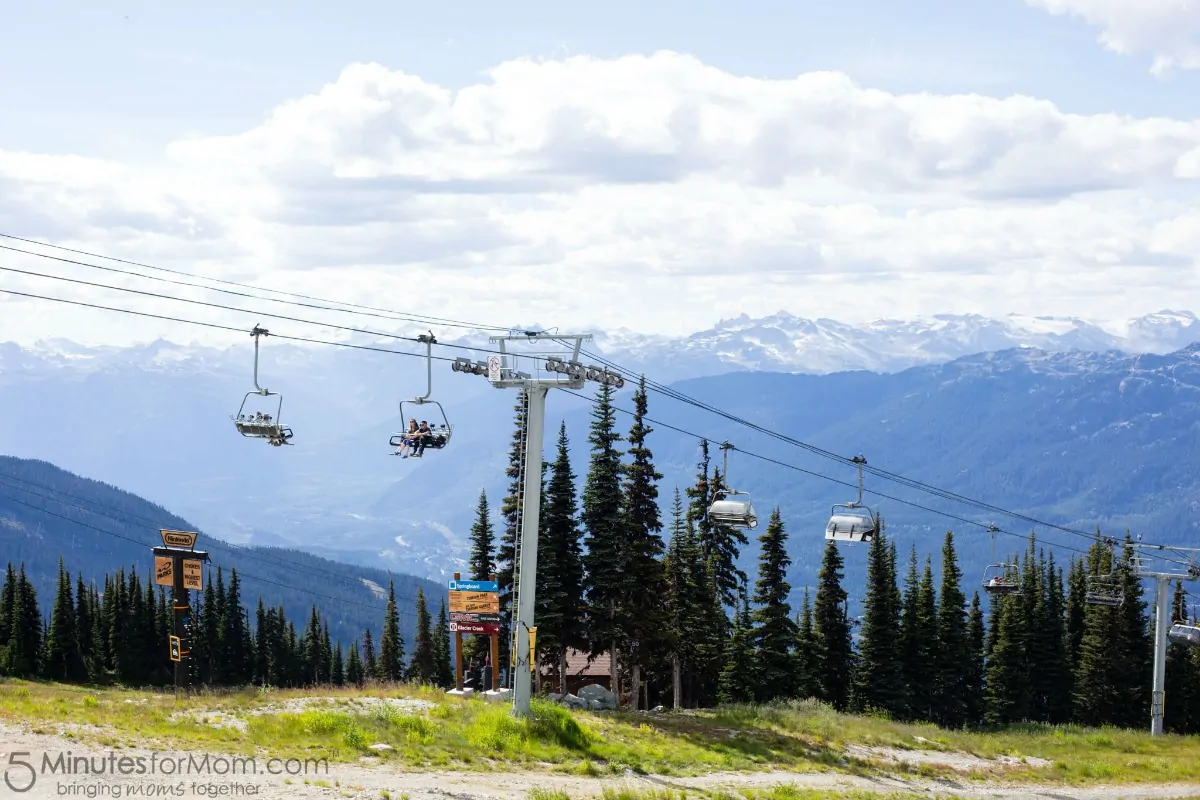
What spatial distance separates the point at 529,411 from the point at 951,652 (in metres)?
60.5

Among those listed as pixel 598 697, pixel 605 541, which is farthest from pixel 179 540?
pixel 605 541

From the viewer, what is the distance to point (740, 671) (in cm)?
7681

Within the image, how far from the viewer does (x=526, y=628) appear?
135 feet

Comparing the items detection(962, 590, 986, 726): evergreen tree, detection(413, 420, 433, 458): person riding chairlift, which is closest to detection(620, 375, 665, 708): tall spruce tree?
detection(413, 420, 433, 458): person riding chairlift

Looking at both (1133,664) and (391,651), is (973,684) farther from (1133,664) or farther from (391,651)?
(391,651)

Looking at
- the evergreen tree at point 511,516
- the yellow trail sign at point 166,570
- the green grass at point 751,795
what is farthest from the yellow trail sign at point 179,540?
the green grass at point 751,795

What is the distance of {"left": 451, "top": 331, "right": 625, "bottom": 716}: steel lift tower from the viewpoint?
39500 mm

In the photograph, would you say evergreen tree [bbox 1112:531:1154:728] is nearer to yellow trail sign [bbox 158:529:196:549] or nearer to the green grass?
the green grass

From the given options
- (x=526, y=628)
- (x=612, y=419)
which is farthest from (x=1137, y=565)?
(x=526, y=628)

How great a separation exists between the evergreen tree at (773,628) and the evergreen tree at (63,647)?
224ft

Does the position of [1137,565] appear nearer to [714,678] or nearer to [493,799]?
[714,678]

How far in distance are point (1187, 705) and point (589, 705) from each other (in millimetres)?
60028

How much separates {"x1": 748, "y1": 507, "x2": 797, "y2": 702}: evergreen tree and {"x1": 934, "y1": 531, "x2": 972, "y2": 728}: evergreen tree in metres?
17.7

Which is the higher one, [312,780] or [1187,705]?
[312,780]
